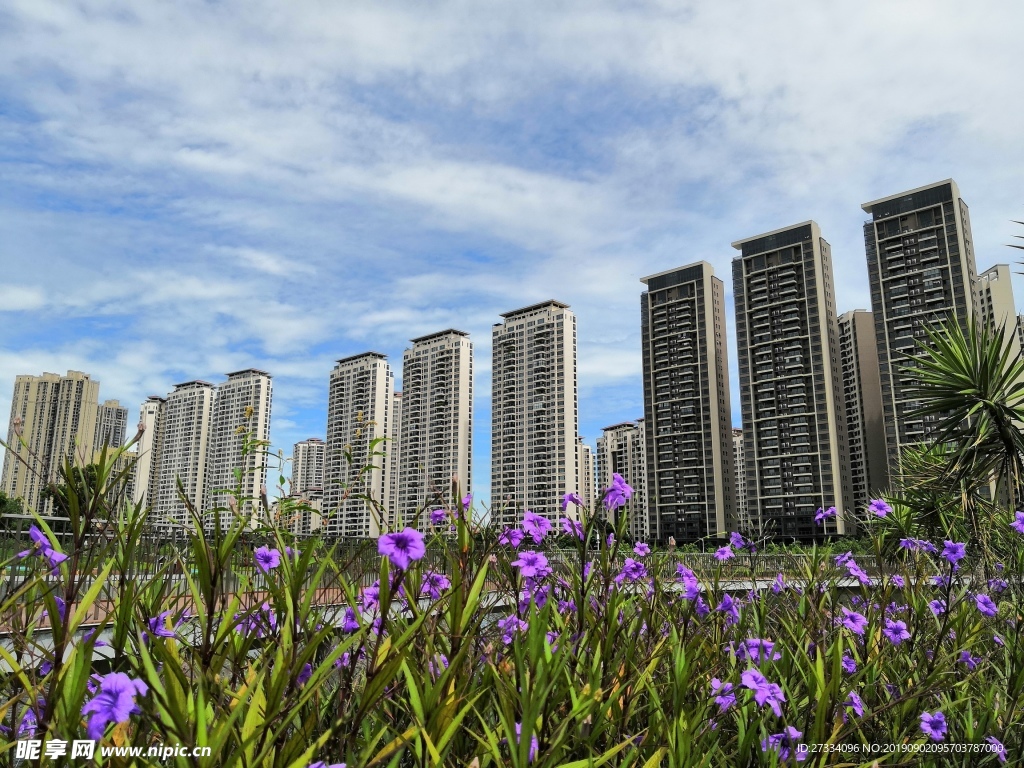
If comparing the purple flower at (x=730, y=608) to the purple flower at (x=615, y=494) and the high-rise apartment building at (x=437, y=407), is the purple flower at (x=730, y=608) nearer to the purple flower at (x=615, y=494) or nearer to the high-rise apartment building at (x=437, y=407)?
the purple flower at (x=615, y=494)

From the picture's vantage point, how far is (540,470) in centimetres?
9031

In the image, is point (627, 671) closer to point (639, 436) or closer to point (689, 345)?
point (689, 345)

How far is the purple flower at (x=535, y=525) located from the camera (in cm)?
225

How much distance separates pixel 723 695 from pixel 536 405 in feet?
296

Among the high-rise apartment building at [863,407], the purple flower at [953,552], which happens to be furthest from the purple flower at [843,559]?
the high-rise apartment building at [863,407]

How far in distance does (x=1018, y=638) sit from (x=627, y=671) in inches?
80.9

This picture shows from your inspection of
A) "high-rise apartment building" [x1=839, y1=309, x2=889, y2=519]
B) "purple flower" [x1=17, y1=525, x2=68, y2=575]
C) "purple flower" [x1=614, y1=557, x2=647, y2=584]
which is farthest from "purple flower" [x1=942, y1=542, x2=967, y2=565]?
"high-rise apartment building" [x1=839, y1=309, x2=889, y2=519]

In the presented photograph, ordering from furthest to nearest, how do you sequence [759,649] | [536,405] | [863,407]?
[536,405], [863,407], [759,649]

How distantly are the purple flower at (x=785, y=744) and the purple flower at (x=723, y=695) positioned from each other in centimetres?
12

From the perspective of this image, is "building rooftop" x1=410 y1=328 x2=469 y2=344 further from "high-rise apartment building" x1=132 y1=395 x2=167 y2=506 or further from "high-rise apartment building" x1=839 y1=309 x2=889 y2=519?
"high-rise apartment building" x1=132 y1=395 x2=167 y2=506

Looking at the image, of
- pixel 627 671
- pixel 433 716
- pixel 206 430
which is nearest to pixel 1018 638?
pixel 627 671

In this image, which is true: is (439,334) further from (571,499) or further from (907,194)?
(571,499)

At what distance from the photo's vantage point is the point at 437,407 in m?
95.4

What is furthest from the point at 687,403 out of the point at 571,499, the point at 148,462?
the point at 571,499
